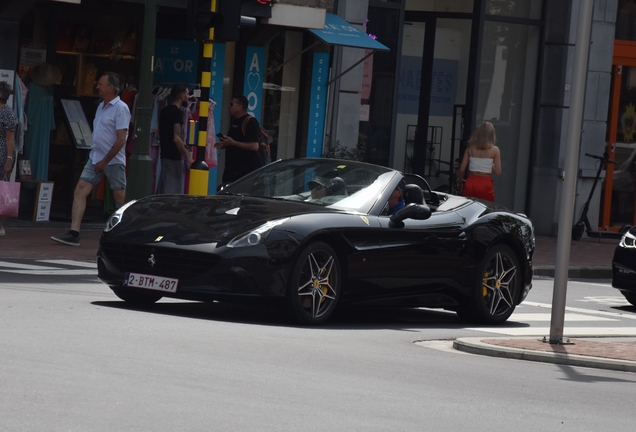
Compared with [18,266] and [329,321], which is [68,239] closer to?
[18,266]

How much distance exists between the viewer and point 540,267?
59.0ft

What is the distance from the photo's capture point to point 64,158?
18953 millimetres

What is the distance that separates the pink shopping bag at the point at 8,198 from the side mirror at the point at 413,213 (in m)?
6.13

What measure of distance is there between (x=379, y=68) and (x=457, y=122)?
2096mm

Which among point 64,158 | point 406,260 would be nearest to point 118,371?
point 406,260

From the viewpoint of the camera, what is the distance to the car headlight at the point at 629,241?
14830 millimetres

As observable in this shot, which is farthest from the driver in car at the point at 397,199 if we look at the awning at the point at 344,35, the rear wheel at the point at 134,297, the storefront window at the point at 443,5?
the storefront window at the point at 443,5

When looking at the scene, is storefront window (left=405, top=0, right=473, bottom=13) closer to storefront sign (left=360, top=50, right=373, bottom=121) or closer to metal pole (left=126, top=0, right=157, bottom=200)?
storefront sign (left=360, top=50, right=373, bottom=121)

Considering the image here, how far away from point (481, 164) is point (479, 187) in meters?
0.29

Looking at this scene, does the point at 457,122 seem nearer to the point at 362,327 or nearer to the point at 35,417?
the point at 362,327

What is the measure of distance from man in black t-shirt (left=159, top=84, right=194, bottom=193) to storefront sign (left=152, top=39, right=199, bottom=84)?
8.97 feet

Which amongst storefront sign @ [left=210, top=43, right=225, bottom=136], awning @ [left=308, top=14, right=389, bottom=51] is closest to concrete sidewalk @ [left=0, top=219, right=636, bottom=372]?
storefront sign @ [left=210, top=43, right=225, bottom=136]

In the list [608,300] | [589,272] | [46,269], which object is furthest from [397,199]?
[589,272]

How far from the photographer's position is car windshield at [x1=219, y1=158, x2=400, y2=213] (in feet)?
35.0
